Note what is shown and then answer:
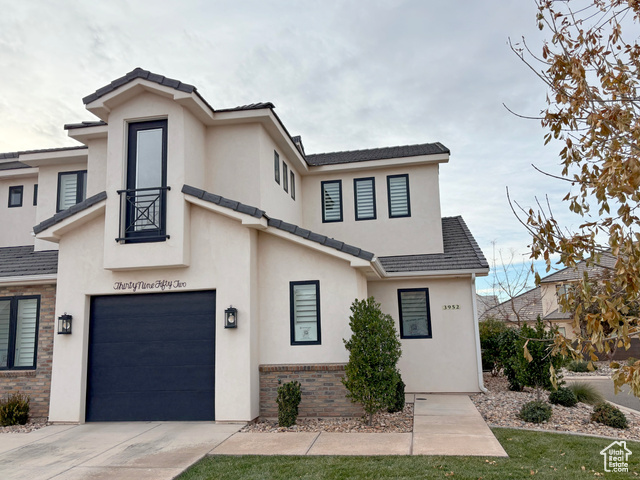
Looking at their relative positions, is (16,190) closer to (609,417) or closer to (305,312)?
(305,312)

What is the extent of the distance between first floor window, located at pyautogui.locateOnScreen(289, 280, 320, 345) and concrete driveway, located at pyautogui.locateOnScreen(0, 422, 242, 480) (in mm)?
2280

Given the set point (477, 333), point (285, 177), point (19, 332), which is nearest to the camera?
point (19, 332)

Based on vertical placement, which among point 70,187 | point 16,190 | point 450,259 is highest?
point 16,190

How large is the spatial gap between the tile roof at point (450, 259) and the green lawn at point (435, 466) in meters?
6.00

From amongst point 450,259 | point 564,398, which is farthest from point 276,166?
point 564,398

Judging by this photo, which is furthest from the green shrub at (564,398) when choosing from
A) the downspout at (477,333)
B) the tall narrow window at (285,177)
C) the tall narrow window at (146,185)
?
the tall narrow window at (146,185)

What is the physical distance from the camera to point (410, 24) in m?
10.0

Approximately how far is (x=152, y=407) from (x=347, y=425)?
4.19 metres

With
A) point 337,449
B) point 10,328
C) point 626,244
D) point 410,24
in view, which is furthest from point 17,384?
point 626,244

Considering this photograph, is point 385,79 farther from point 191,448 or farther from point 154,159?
point 191,448

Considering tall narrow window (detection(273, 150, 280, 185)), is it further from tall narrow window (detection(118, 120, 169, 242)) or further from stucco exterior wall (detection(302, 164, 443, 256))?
tall narrow window (detection(118, 120, 169, 242))

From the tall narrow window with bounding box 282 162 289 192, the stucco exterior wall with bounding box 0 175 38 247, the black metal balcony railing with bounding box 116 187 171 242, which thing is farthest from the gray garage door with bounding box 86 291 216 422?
the stucco exterior wall with bounding box 0 175 38 247

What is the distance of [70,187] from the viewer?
47.9 feet

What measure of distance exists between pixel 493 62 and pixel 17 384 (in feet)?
39.8
